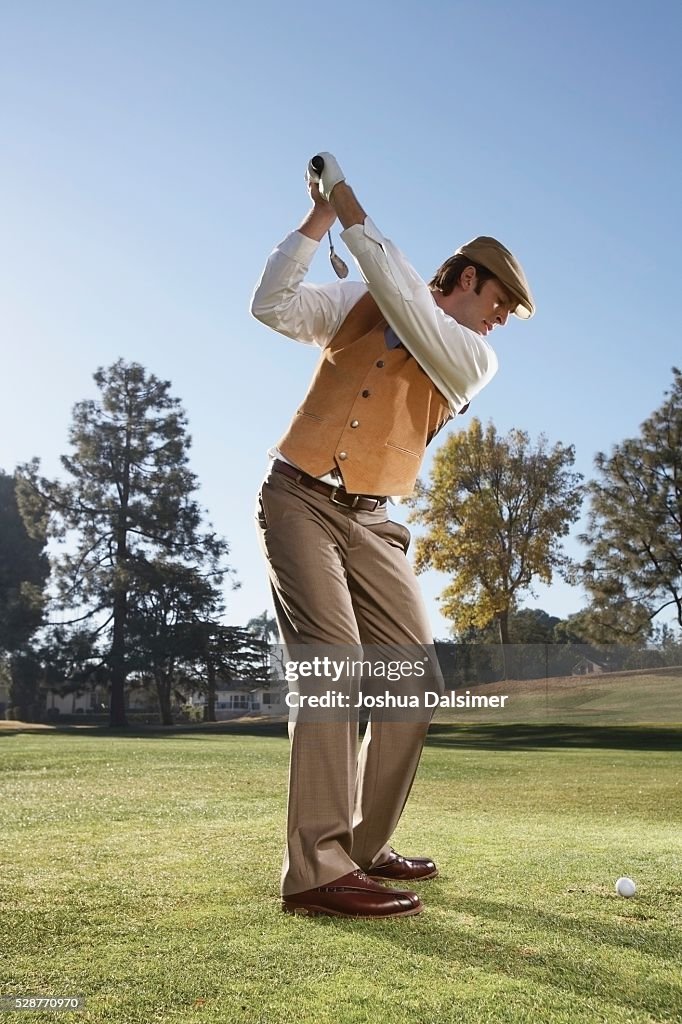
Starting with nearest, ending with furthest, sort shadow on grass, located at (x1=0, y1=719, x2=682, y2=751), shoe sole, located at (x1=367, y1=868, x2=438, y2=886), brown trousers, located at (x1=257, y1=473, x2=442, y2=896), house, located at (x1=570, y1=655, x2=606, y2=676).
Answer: brown trousers, located at (x1=257, y1=473, x2=442, y2=896) → shoe sole, located at (x1=367, y1=868, x2=438, y2=886) → shadow on grass, located at (x1=0, y1=719, x2=682, y2=751) → house, located at (x1=570, y1=655, x2=606, y2=676)

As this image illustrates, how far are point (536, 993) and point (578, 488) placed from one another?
2949 cm

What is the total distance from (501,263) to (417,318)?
54 centimetres

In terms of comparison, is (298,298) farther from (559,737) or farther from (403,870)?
(559,737)

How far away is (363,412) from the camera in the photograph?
Answer: 11.1 feet

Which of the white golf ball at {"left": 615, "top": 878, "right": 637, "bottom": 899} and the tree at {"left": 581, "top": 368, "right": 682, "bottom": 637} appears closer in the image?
the white golf ball at {"left": 615, "top": 878, "right": 637, "bottom": 899}

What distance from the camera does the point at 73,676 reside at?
3803 centimetres

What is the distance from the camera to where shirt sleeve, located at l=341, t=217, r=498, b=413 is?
316 centimetres

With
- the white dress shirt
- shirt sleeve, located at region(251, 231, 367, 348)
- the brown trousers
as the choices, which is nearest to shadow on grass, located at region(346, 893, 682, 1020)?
the brown trousers

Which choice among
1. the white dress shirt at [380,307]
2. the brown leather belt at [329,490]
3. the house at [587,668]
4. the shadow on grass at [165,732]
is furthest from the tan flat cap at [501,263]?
the house at [587,668]

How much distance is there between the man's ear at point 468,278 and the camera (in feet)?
11.9

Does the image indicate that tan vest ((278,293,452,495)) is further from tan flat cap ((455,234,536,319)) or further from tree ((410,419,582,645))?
tree ((410,419,582,645))

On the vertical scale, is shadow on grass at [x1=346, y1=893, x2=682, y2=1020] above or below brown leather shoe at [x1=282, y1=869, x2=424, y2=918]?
below

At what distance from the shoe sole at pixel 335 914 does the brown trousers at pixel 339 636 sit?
0.05 meters

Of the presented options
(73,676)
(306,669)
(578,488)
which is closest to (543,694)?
(578,488)
